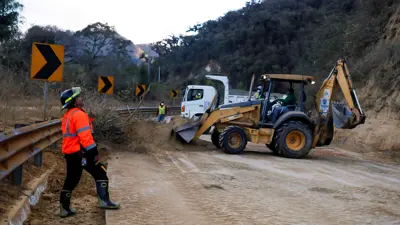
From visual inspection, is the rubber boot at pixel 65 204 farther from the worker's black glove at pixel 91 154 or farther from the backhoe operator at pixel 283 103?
the backhoe operator at pixel 283 103

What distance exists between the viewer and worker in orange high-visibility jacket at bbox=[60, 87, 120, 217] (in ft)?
18.6

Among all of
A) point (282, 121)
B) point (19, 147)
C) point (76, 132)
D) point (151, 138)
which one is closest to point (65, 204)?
point (76, 132)

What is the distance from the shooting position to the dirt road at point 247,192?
577 centimetres

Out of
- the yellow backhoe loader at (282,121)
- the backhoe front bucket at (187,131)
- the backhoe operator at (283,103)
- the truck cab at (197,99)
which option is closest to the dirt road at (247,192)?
the yellow backhoe loader at (282,121)

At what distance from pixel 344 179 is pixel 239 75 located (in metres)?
41.6

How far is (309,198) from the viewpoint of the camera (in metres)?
7.04

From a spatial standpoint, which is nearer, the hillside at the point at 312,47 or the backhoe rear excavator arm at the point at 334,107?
the backhoe rear excavator arm at the point at 334,107

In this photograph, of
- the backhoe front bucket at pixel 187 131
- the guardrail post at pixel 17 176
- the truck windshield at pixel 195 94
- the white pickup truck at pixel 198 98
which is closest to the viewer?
the guardrail post at pixel 17 176

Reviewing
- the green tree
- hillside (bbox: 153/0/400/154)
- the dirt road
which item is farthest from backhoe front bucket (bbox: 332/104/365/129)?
the green tree

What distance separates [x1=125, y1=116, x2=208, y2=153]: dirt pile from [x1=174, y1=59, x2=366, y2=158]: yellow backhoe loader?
32cm

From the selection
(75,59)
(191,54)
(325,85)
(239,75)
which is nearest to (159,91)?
(239,75)

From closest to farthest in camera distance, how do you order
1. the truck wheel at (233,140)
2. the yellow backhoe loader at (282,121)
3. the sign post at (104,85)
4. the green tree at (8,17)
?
the truck wheel at (233,140), the yellow backhoe loader at (282,121), the sign post at (104,85), the green tree at (8,17)

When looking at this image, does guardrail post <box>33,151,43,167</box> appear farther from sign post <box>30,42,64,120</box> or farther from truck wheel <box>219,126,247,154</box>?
truck wheel <box>219,126,247,154</box>

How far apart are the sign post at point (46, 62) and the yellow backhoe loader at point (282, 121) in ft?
15.0
